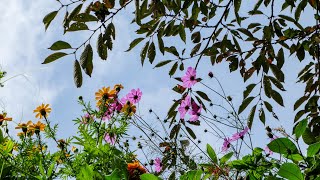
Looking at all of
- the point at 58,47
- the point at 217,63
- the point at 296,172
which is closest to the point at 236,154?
the point at 217,63

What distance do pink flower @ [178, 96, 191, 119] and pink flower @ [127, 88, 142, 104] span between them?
0.93 m

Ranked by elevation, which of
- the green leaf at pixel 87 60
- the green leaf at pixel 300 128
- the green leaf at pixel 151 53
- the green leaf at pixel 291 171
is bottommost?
the green leaf at pixel 291 171

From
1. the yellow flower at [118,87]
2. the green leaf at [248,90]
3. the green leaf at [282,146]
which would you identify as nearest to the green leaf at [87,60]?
the green leaf at [282,146]

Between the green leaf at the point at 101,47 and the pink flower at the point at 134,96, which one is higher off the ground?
the pink flower at the point at 134,96

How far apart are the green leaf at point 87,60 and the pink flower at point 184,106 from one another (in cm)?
75

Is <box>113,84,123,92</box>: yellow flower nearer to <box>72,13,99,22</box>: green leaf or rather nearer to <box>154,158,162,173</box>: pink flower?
<box>154,158,162,173</box>: pink flower

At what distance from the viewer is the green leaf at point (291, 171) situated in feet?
2.14

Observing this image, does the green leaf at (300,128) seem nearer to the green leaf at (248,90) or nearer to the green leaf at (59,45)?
the green leaf at (59,45)

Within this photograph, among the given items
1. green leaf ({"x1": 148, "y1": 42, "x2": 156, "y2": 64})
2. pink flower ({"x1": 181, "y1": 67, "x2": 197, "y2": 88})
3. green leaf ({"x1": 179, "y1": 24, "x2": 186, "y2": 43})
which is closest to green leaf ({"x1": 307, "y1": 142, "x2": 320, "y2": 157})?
green leaf ({"x1": 148, "y1": 42, "x2": 156, "y2": 64})

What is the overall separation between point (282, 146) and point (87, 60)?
2.28 ft

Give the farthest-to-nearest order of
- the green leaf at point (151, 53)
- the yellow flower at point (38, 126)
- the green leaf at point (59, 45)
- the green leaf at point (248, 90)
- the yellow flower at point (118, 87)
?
the yellow flower at point (118, 87)
the yellow flower at point (38, 126)
the green leaf at point (248, 90)
the green leaf at point (151, 53)
the green leaf at point (59, 45)

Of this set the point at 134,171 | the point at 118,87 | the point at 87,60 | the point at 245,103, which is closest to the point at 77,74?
the point at 87,60

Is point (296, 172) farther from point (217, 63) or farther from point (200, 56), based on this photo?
point (217, 63)

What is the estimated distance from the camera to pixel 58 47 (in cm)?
124
